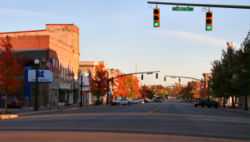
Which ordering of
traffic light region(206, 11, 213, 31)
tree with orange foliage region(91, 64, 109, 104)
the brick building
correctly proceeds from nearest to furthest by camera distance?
traffic light region(206, 11, 213, 31), the brick building, tree with orange foliage region(91, 64, 109, 104)

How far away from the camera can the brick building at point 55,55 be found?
100125 mm

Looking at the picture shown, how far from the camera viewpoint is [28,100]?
313ft

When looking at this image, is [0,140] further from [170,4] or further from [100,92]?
[100,92]

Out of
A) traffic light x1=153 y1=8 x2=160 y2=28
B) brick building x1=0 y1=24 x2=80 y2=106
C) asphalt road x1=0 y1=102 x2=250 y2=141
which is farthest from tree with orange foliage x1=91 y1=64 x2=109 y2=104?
traffic light x1=153 y1=8 x2=160 y2=28

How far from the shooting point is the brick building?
328 ft

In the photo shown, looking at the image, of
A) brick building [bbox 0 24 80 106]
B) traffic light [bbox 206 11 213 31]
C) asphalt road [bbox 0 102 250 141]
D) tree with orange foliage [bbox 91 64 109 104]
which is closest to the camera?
asphalt road [bbox 0 102 250 141]

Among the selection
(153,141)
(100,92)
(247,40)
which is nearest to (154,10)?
(153,141)

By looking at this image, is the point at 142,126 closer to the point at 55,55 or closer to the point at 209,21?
the point at 209,21

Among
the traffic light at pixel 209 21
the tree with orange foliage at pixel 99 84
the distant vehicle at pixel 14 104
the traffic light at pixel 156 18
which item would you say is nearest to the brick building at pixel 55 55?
the tree with orange foliage at pixel 99 84

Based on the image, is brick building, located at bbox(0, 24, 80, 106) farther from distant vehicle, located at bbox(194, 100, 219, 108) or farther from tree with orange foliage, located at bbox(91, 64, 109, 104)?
A: distant vehicle, located at bbox(194, 100, 219, 108)

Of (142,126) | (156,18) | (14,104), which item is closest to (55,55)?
(14,104)

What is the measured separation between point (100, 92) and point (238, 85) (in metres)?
51.1

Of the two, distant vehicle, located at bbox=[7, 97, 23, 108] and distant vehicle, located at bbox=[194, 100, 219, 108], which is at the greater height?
distant vehicle, located at bbox=[7, 97, 23, 108]

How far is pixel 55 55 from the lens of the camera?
10562cm
